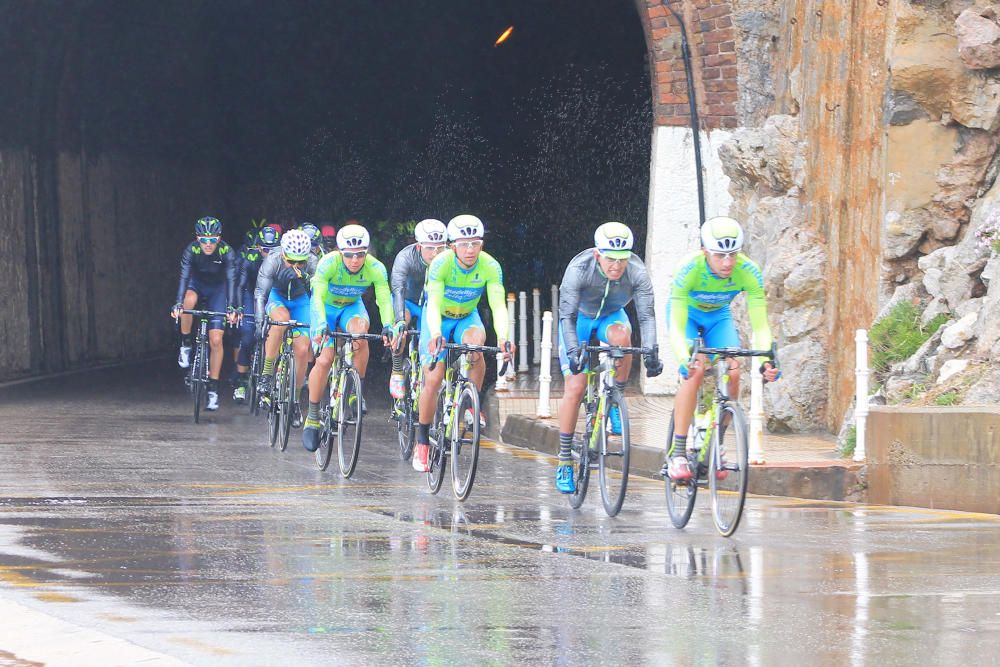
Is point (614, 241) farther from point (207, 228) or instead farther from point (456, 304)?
point (207, 228)

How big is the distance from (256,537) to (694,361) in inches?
112

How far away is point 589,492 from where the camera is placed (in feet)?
43.8

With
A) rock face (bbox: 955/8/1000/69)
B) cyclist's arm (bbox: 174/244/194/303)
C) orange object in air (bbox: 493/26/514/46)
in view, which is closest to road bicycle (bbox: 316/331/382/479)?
rock face (bbox: 955/8/1000/69)

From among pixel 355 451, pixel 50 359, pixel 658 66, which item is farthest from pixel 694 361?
pixel 50 359

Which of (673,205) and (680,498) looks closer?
(680,498)

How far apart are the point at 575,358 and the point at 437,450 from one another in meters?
1.49

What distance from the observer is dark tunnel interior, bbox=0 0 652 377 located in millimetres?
29266

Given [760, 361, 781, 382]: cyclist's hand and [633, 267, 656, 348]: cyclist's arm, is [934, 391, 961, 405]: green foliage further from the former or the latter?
[760, 361, 781, 382]: cyclist's hand

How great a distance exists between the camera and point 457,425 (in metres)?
12.4

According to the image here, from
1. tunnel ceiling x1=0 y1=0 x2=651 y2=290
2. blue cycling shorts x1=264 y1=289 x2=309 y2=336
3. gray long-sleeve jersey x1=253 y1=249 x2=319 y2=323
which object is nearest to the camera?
gray long-sleeve jersey x1=253 y1=249 x2=319 y2=323

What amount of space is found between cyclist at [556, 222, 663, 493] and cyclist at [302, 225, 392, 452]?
243cm

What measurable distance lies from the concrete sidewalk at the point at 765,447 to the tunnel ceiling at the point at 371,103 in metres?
12.8

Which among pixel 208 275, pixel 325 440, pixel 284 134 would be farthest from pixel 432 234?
pixel 284 134

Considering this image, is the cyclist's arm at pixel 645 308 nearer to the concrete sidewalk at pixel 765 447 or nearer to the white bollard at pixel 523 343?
the concrete sidewalk at pixel 765 447
